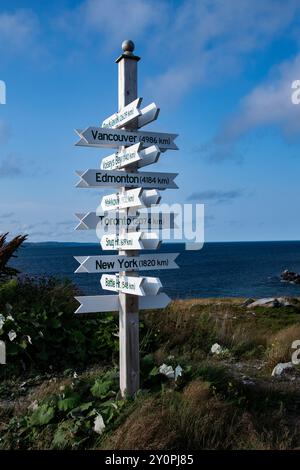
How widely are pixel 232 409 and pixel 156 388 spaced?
0.85 meters

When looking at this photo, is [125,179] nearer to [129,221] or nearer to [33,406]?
[129,221]

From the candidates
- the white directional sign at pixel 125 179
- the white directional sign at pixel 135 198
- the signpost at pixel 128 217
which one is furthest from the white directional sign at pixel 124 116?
the white directional sign at pixel 135 198

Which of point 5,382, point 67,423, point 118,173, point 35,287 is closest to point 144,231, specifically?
point 118,173

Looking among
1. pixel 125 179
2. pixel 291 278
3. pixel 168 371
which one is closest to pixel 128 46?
pixel 125 179

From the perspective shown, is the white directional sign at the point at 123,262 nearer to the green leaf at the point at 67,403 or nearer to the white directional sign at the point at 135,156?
the white directional sign at the point at 135,156

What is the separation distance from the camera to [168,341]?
25.0ft

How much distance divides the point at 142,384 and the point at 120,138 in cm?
267

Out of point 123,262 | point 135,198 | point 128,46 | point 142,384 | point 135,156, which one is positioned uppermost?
point 128,46

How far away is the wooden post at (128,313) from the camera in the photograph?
204 inches

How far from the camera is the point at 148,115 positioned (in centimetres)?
537

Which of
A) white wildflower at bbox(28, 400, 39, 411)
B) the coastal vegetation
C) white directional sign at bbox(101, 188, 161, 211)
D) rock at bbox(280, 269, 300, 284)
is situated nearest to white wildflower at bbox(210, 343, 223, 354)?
the coastal vegetation

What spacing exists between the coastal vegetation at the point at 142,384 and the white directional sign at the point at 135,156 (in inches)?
88.0

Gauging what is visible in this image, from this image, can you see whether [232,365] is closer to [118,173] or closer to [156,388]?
[156,388]

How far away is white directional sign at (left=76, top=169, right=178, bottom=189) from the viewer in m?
5.20
